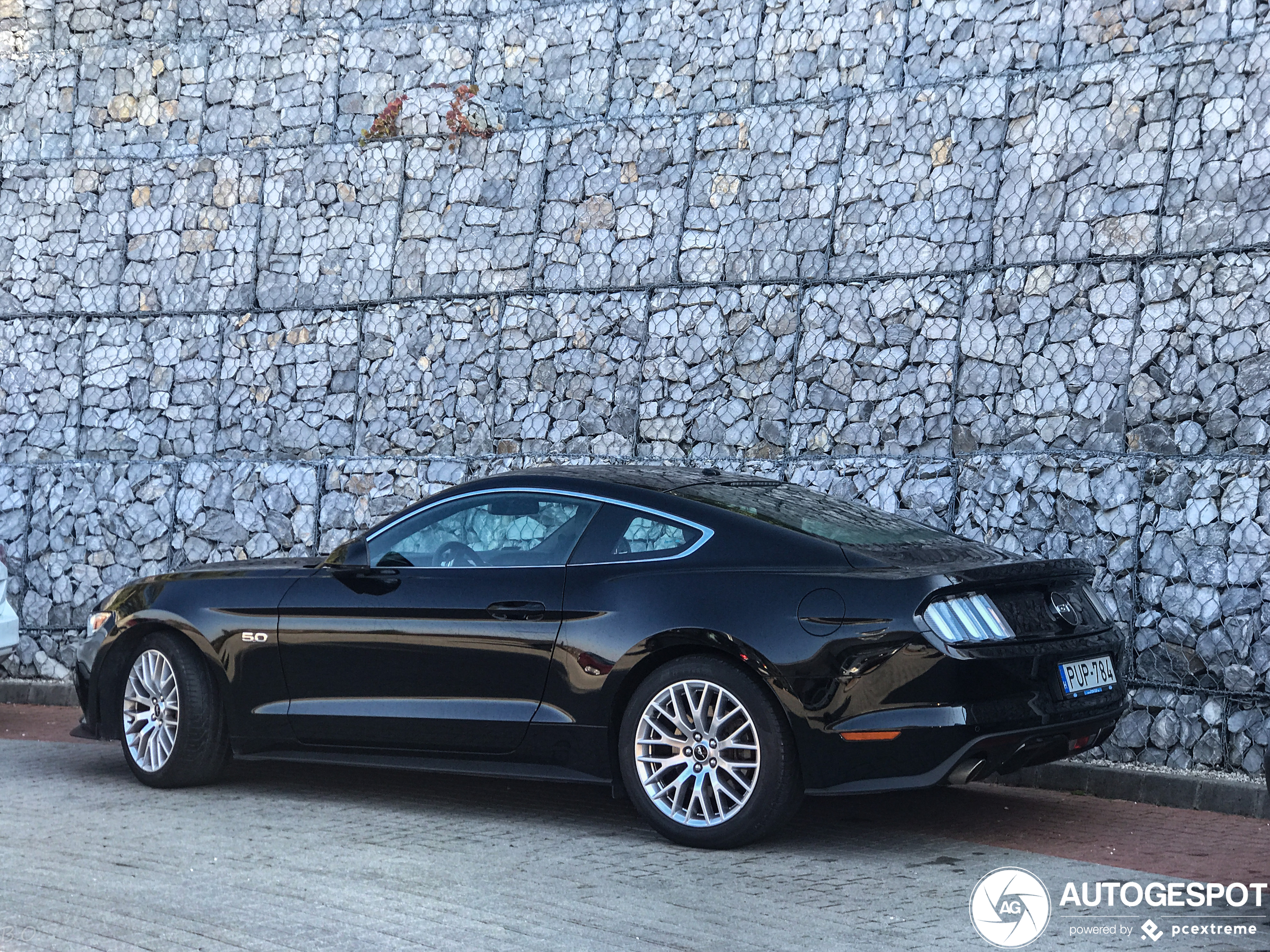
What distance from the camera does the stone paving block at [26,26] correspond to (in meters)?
14.9

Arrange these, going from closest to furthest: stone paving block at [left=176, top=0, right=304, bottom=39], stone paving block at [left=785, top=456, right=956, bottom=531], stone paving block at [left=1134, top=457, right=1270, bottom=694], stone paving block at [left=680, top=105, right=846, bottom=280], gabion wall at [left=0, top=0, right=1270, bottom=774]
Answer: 1. stone paving block at [left=1134, top=457, right=1270, bottom=694]
2. gabion wall at [left=0, top=0, right=1270, bottom=774]
3. stone paving block at [left=785, top=456, right=956, bottom=531]
4. stone paving block at [left=680, top=105, right=846, bottom=280]
5. stone paving block at [left=176, top=0, right=304, bottom=39]

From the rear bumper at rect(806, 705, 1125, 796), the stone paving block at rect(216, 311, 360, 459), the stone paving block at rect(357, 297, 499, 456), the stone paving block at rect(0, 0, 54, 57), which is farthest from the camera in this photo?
the stone paving block at rect(0, 0, 54, 57)

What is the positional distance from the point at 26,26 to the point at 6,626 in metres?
8.19

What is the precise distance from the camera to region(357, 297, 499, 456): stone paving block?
37.9 feet

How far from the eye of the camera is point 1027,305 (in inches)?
378

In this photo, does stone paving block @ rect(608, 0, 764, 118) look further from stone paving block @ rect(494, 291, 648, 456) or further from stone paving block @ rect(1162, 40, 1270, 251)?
stone paving block @ rect(1162, 40, 1270, 251)

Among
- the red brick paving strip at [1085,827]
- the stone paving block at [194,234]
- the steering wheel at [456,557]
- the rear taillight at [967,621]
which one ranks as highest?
the stone paving block at [194,234]

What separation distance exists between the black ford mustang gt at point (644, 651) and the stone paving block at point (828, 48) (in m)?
5.25

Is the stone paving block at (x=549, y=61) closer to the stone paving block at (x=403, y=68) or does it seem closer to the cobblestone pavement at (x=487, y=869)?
the stone paving block at (x=403, y=68)

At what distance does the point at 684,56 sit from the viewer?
12.1 metres

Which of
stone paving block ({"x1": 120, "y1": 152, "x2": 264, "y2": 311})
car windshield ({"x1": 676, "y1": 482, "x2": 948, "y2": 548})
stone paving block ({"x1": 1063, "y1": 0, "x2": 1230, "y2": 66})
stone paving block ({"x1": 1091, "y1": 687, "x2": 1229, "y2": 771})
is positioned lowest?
stone paving block ({"x1": 1091, "y1": 687, "x2": 1229, "y2": 771})

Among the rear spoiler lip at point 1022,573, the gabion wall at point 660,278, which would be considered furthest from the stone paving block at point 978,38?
the rear spoiler lip at point 1022,573

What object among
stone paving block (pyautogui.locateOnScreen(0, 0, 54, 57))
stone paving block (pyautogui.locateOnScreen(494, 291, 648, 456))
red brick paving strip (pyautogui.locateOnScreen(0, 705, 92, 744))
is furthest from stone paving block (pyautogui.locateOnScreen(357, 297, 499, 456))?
stone paving block (pyautogui.locateOnScreen(0, 0, 54, 57))

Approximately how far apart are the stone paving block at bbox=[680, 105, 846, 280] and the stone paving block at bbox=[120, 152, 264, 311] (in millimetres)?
4237
